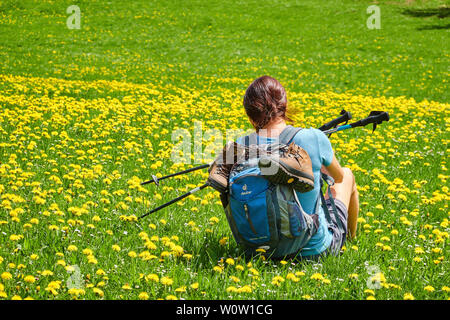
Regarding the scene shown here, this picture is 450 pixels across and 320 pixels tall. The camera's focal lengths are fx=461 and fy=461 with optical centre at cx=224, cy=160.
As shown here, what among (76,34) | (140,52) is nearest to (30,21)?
(76,34)

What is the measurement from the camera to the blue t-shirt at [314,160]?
3.18m

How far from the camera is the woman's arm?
346 cm

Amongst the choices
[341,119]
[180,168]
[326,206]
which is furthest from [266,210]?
[180,168]

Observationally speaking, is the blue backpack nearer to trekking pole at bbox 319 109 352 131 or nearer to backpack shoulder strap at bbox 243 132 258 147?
backpack shoulder strap at bbox 243 132 258 147

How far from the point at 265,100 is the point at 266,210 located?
0.77 metres

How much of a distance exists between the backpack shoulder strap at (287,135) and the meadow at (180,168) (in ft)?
0.60

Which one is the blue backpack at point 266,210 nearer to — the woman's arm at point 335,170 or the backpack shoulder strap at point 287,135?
the backpack shoulder strap at point 287,135

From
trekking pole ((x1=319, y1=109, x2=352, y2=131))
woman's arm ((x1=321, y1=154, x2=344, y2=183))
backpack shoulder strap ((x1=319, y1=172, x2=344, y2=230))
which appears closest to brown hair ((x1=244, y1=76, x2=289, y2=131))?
woman's arm ((x1=321, y1=154, x2=344, y2=183))

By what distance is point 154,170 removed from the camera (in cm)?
589

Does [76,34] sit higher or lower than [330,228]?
higher

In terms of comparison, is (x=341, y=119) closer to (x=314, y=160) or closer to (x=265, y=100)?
(x=314, y=160)
